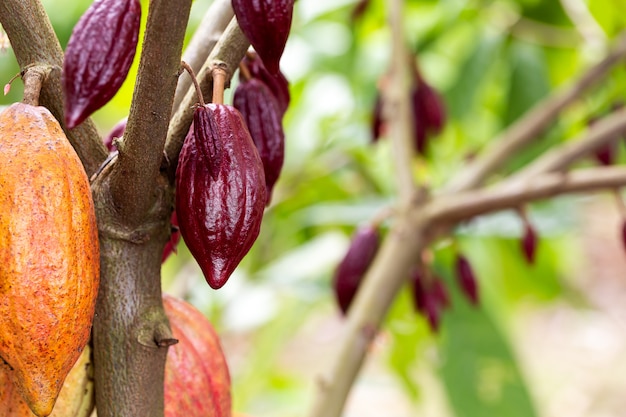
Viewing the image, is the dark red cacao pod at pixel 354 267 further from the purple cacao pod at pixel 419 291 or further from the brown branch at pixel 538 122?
the brown branch at pixel 538 122

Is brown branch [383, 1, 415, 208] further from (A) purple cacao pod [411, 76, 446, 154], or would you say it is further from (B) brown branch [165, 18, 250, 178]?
(B) brown branch [165, 18, 250, 178]

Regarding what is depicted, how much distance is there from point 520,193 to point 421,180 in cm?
82

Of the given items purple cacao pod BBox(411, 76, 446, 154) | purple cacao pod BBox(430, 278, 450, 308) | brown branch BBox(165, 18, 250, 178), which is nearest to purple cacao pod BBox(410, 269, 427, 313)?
purple cacao pod BBox(430, 278, 450, 308)

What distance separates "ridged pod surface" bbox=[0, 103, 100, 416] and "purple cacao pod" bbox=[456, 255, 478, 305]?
83cm

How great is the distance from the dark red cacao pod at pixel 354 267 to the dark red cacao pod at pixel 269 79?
473mm

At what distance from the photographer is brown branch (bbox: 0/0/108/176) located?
0.44 metres

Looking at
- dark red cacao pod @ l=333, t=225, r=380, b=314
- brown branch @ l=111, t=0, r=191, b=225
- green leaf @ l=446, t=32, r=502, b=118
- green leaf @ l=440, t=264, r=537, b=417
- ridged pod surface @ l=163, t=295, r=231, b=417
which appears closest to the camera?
brown branch @ l=111, t=0, r=191, b=225

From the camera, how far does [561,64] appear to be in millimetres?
1854

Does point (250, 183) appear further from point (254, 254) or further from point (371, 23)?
point (371, 23)

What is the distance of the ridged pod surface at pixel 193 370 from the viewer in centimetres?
52

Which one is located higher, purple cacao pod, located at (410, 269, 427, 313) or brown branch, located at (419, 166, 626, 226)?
brown branch, located at (419, 166, 626, 226)

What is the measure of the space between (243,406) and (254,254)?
399 millimetres

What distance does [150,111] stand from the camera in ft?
1.34

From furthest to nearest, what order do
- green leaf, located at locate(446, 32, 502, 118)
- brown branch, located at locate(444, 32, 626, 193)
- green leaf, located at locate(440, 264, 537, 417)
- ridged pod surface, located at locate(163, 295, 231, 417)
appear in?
green leaf, located at locate(446, 32, 502, 118) < green leaf, located at locate(440, 264, 537, 417) < brown branch, located at locate(444, 32, 626, 193) < ridged pod surface, located at locate(163, 295, 231, 417)
